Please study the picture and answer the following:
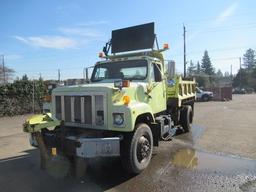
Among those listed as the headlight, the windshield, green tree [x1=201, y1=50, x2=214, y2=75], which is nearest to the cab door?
the windshield

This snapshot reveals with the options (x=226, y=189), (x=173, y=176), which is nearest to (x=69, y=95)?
(x=173, y=176)

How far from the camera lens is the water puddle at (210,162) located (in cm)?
678

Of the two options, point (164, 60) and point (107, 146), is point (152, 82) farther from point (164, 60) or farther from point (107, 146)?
point (107, 146)

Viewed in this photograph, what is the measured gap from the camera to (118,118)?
5.99 m

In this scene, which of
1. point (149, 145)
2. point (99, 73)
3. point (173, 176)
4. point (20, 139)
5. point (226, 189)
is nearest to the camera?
point (226, 189)

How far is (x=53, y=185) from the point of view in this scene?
5.82 metres

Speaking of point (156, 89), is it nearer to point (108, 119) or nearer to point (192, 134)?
point (108, 119)

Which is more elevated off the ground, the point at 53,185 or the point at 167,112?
the point at 167,112

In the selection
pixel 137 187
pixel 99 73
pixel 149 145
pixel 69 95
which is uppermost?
pixel 99 73

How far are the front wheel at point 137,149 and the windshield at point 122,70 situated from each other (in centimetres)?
159

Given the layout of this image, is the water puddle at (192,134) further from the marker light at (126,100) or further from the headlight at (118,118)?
the headlight at (118,118)

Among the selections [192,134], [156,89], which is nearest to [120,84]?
[156,89]

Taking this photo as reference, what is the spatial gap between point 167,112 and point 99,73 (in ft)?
8.52

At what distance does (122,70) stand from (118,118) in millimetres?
2253
